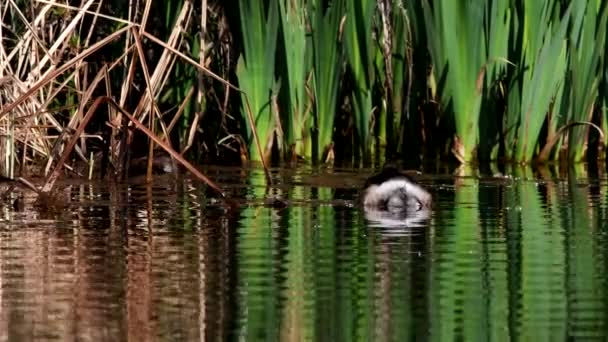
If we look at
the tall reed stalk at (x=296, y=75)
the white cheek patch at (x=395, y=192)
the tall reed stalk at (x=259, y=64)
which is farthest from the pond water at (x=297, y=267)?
the tall reed stalk at (x=296, y=75)

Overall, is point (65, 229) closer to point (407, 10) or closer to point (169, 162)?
point (169, 162)

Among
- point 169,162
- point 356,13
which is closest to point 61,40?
point 169,162

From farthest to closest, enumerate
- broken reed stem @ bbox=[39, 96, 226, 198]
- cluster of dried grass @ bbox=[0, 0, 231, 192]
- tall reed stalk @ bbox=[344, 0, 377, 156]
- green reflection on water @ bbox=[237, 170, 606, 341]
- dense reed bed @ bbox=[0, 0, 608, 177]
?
tall reed stalk @ bbox=[344, 0, 377, 156] → dense reed bed @ bbox=[0, 0, 608, 177] → cluster of dried grass @ bbox=[0, 0, 231, 192] → broken reed stem @ bbox=[39, 96, 226, 198] → green reflection on water @ bbox=[237, 170, 606, 341]

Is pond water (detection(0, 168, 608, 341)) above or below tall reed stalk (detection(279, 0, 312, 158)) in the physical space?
below

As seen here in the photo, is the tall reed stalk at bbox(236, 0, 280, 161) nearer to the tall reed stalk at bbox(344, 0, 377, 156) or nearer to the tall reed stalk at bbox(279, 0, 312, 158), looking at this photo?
the tall reed stalk at bbox(279, 0, 312, 158)

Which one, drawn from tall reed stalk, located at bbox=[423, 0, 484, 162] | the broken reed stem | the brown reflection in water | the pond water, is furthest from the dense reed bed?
the brown reflection in water

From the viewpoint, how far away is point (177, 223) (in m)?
8.66

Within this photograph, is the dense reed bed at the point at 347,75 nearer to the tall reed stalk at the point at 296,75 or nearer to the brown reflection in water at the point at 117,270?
the tall reed stalk at the point at 296,75

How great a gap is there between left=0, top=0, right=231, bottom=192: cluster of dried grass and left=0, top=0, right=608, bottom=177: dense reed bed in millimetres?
29

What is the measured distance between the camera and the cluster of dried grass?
1014cm

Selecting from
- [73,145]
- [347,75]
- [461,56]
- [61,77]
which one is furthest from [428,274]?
[347,75]

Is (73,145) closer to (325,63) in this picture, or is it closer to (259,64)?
(259,64)

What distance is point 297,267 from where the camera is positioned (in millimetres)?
6984

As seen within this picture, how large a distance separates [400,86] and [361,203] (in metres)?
3.46
